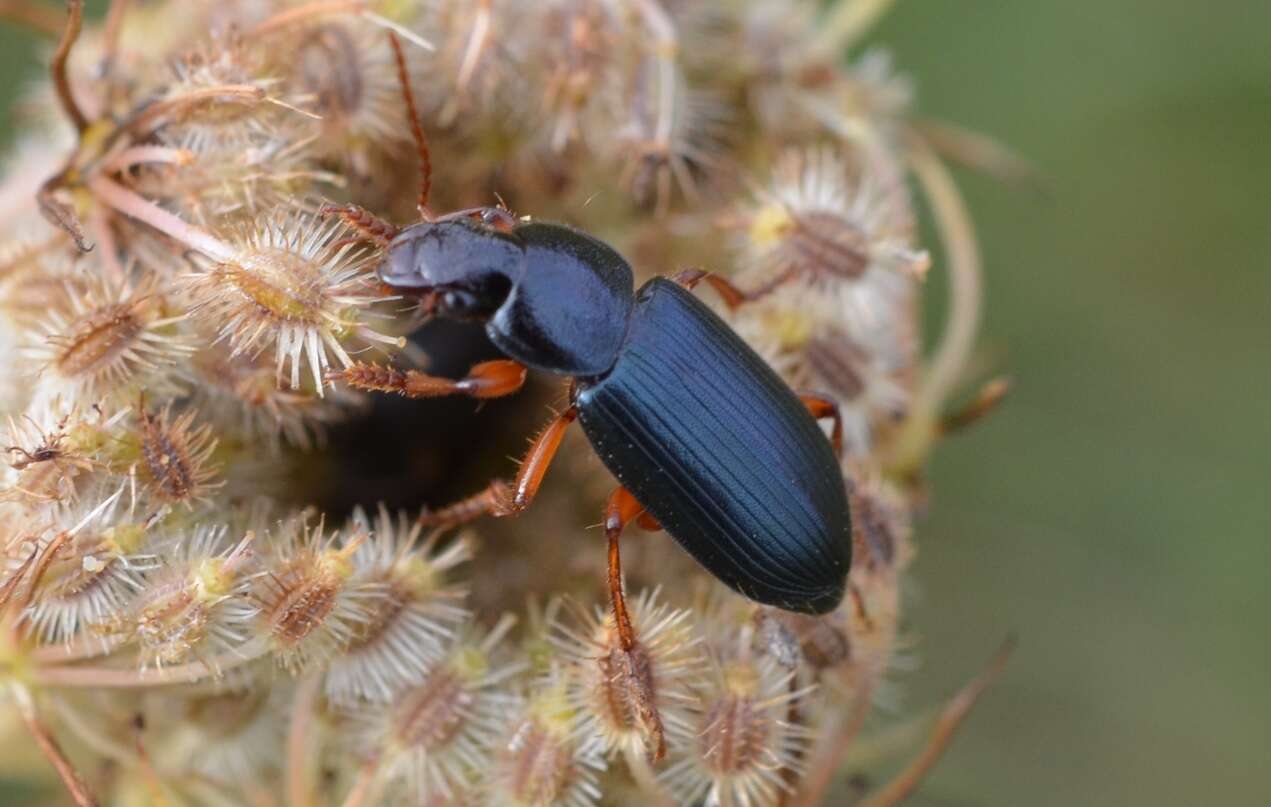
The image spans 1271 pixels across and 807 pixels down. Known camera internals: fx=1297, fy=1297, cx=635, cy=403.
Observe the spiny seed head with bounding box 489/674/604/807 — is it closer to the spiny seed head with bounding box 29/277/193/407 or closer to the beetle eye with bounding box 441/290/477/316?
the beetle eye with bounding box 441/290/477/316

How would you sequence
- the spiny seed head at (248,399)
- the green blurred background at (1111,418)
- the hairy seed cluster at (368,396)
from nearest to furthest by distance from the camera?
the hairy seed cluster at (368,396)
the spiny seed head at (248,399)
the green blurred background at (1111,418)

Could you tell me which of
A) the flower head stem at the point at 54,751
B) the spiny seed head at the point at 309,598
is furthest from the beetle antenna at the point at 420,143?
the flower head stem at the point at 54,751

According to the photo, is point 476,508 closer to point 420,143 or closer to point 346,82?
point 420,143

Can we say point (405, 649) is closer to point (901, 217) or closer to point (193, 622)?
point (193, 622)

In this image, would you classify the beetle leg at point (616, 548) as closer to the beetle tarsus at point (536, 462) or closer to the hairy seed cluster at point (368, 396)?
the hairy seed cluster at point (368, 396)

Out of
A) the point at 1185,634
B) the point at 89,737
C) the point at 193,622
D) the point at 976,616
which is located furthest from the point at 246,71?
the point at 1185,634

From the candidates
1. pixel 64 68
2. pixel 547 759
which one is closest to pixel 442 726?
pixel 547 759

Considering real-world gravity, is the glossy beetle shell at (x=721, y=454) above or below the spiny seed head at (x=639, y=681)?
above
